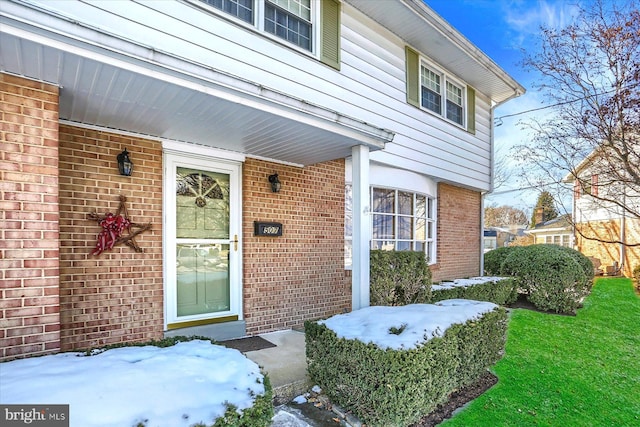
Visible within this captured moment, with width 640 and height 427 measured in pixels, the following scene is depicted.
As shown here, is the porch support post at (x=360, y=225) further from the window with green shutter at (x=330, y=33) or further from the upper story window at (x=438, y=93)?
the upper story window at (x=438, y=93)

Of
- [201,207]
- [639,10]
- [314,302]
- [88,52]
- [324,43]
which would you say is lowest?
[314,302]

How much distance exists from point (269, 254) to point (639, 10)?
8665mm

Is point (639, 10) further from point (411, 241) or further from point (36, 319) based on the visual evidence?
point (36, 319)

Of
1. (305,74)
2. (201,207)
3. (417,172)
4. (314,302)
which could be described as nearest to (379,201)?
(417,172)

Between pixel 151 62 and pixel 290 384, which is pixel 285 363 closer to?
pixel 290 384

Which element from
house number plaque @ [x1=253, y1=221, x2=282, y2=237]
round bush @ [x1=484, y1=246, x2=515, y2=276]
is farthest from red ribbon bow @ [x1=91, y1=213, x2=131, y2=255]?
round bush @ [x1=484, y1=246, x2=515, y2=276]

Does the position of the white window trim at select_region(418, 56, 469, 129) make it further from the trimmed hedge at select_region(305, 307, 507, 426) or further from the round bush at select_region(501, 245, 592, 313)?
the trimmed hedge at select_region(305, 307, 507, 426)

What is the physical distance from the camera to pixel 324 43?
574 cm

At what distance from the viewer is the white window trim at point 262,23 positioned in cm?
439

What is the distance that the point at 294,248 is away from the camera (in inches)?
233

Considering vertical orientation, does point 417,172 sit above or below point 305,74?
below

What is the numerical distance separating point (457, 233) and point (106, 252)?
8.52 meters

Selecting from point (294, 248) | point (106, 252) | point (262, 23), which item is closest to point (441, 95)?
point (262, 23)

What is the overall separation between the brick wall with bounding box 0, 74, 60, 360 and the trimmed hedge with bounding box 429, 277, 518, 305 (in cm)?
576
